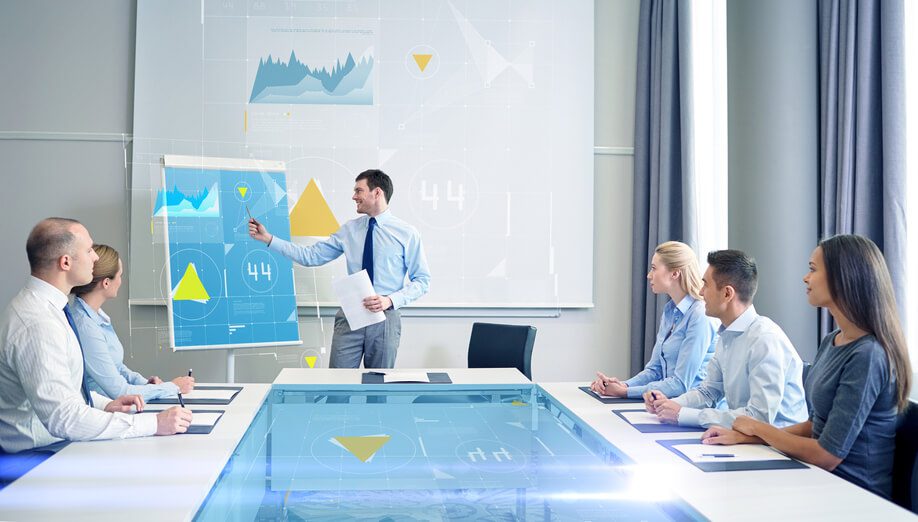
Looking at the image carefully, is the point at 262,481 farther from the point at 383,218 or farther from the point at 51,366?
the point at 383,218

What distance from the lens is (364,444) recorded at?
2.17 metres

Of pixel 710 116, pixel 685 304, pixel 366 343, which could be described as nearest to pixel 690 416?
pixel 685 304

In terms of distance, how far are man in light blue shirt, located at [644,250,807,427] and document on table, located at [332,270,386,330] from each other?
1.69 metres

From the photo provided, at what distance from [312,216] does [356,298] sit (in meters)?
1.16

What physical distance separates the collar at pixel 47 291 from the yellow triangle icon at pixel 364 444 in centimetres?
86

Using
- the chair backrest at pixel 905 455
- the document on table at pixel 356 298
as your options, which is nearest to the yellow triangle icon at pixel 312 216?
the document on table at pixel 356 298

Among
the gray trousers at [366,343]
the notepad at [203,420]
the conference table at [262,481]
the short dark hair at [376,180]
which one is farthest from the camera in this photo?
the short dark hair at [376,180]

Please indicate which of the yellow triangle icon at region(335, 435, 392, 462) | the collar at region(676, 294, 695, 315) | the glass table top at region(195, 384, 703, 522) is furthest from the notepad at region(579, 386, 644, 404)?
the yellow triangle icon at region(335, 435, 392, 462)

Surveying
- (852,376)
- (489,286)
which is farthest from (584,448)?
(489,286)

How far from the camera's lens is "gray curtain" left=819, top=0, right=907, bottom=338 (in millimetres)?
3012

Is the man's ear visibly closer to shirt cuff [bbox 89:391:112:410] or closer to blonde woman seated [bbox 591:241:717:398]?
blonde woman seated [bbox 591:241:717:398]

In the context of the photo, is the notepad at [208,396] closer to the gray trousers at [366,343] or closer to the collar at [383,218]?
the gray trousers at [366,343]

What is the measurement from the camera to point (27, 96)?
4699 mm

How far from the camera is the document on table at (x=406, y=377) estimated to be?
3086 mm
